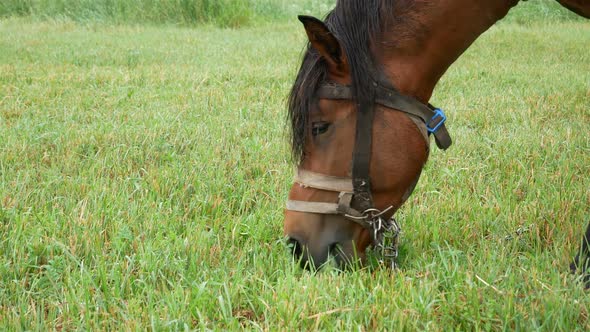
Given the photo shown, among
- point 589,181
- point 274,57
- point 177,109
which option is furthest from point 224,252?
point 274,57

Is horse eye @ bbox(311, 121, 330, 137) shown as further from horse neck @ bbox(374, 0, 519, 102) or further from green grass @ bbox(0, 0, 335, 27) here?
green grass @ bbox(0, 0, 335, 27)

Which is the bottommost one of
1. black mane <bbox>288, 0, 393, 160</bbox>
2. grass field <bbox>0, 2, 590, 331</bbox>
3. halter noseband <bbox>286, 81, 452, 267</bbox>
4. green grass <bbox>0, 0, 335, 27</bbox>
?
grass field <bbox>0, 2, 590, 331</bbox>

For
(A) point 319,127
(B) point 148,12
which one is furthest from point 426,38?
(B) point 148,12

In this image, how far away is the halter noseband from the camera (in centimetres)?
214

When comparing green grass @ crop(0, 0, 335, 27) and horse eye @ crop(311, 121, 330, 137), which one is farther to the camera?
green grass @ crop(0, 0, 335, 27)

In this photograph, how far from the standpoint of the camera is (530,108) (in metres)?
4.94

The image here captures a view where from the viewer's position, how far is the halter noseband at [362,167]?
84.4 inches

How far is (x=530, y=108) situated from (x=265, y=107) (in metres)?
2.19

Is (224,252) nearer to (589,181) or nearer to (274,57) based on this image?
(589,181)

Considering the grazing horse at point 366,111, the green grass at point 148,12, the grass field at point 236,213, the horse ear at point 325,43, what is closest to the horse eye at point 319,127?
the grazing horse at point 366,111

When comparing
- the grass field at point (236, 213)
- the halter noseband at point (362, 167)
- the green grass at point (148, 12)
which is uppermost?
the green grass at point (148, 12)

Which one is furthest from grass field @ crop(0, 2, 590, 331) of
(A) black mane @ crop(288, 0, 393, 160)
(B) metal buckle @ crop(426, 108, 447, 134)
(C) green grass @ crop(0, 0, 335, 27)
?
(C) green grass @ crop(0, 0, 335, 27)

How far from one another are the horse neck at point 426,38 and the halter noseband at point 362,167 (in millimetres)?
63

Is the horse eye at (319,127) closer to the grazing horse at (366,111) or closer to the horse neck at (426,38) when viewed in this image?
the grazing horse at (366,111)
